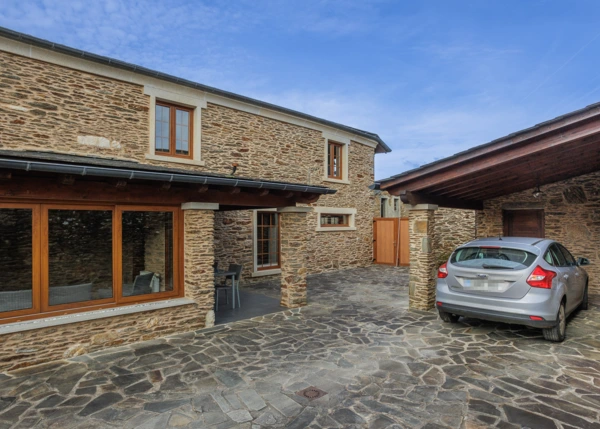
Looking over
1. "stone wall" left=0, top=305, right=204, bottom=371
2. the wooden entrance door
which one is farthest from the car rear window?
the wooden entrance door

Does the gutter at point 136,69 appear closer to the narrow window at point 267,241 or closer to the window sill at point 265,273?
the narrow window at point 267,241

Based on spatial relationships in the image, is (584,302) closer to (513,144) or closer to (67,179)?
(513,144)

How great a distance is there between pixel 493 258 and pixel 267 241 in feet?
24.8

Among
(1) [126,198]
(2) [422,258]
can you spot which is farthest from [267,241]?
(1) [126,198]

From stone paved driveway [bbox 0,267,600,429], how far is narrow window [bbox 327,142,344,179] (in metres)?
8.22

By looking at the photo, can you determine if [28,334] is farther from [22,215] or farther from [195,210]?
[195,210]

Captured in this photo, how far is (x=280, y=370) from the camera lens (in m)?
4.38

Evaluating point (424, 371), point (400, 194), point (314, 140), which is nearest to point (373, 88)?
point (314, 140)

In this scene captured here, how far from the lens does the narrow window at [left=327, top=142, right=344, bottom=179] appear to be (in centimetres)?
A: 1355

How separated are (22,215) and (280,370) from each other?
415 cm

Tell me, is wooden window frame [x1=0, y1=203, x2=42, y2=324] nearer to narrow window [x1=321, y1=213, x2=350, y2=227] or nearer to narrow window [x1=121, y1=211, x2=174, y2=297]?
narrow window [x1=121, y1=211, x2=174, y2=297]

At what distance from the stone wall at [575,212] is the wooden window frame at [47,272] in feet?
31.6

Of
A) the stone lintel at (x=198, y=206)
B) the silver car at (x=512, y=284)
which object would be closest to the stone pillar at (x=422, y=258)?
the silver car at (x=512, y=284)

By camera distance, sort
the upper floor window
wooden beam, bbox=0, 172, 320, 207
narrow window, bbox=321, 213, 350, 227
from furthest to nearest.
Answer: narrow window, bbox=321, 213, 350, 227, the upper floor window, wooden beam, bbox=0, 172, 320, 207
